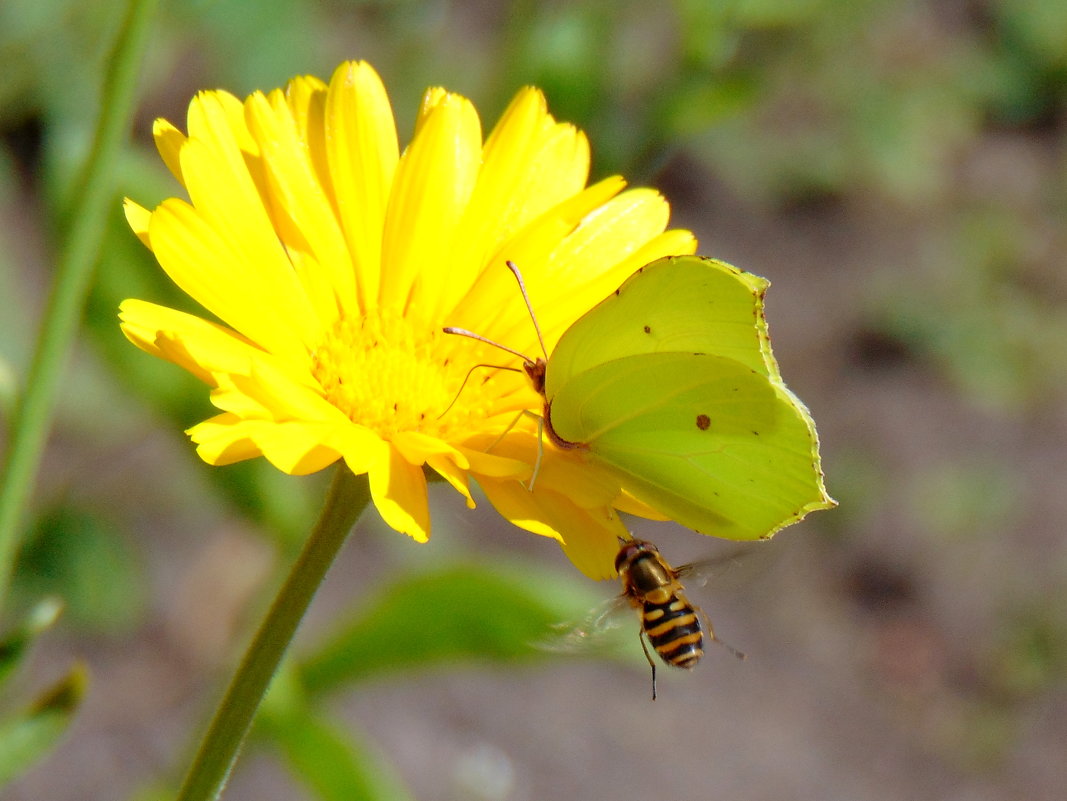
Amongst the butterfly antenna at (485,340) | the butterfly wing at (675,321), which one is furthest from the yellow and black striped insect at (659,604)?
the butterfly antenna at (485,340)

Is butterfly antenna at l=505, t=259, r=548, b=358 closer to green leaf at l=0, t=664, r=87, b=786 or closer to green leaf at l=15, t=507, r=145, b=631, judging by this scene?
green leaf at l=0, t=664, r=87, b=786

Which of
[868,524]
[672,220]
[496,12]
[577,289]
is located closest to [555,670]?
[868,524]

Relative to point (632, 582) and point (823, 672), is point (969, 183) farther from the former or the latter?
point (632, 582)

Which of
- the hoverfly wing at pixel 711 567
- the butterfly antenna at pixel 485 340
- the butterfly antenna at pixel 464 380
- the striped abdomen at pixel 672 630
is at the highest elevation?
the butterfly antenna at pixel 485 340

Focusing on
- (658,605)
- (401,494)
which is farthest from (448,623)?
(401,494)

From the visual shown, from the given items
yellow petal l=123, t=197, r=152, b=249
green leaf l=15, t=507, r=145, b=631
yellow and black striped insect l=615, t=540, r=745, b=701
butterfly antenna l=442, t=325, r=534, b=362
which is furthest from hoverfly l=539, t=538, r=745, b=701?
green leaf l=15, t=507, r=145, b=631

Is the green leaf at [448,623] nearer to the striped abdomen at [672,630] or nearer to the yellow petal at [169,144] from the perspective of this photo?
the striped abdomen at [672,630]
